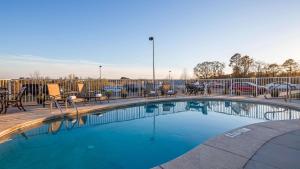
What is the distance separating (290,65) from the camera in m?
25.4

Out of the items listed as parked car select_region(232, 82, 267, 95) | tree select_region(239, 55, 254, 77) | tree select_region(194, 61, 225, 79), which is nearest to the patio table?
parked car select_region(232, 82, 267, 95)

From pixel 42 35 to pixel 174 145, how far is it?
11093 mm

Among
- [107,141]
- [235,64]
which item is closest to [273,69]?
[235,64]

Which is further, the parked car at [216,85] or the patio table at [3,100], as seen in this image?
the parked car at [216,85]

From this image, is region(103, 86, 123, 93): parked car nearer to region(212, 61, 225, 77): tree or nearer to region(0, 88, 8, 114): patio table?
region(0, 88, 8, 114): patio table

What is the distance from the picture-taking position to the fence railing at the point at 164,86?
7258 mm

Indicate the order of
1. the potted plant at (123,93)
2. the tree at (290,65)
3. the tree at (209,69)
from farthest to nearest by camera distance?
the tree at (209,69) → the tree at (290,65) → the potted plant at (123,93)

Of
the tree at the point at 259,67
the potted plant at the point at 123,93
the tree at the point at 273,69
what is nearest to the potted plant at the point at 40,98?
the potted plant at the point at 123,93

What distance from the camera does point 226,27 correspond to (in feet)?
35.5

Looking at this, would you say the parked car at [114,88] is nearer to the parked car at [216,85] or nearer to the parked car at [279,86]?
the parked car at [216,85]

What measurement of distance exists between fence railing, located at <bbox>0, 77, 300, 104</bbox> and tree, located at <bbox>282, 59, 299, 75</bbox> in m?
18.0

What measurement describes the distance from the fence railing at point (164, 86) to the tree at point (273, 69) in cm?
1806

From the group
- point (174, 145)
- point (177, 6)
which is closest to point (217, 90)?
point (177, 6)

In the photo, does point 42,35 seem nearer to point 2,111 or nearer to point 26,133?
point 2,111
